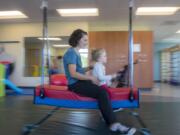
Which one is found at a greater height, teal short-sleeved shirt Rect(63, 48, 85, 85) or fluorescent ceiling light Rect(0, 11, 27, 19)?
fluorescent ceiling light Rect(0, 11, 27, 19)

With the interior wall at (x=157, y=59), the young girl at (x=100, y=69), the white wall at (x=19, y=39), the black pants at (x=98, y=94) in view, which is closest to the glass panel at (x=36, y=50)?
the white wall at (x=19, y=39)

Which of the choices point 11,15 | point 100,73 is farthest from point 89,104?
point 11,15

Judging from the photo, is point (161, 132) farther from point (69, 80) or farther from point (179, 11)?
point (179, 11)

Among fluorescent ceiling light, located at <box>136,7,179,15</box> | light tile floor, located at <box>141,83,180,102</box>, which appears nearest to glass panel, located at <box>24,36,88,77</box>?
light tile floor, located at <box>141,83,180,102</box>

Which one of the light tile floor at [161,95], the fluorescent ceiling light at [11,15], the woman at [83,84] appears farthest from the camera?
the fluorescent ceiling light at [11,15]

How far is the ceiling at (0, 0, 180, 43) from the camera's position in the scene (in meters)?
6.43

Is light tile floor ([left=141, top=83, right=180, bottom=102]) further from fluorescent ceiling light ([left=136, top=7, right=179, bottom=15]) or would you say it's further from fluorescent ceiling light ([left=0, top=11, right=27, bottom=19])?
fluorescent ceiling light ([left=0, top=11, right=27, bottom=19])

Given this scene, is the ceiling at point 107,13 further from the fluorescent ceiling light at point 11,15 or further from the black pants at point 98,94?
the black pants at point 98,94

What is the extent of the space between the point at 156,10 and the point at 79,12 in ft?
7.31

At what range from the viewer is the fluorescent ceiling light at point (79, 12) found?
7252mm

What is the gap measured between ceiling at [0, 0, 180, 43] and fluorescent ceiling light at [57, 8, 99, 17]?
15 cm

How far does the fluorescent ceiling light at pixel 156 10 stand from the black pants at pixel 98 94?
4.82 m

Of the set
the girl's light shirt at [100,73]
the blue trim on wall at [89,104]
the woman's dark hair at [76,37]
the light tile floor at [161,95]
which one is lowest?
the light tile floor at [161,95]

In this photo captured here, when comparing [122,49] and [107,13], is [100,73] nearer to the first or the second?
[107,13]
